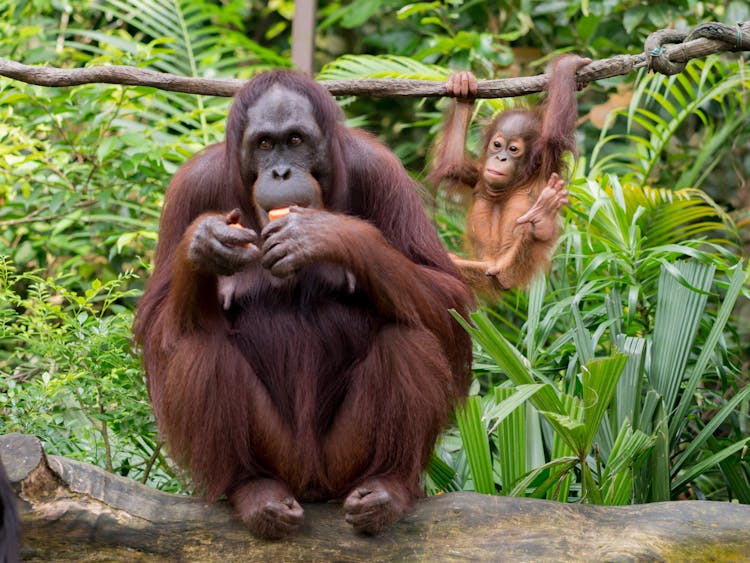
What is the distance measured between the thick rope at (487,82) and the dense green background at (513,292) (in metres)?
0.80

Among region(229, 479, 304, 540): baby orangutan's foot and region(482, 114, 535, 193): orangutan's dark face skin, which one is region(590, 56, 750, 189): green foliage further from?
region(229, 479, 304, 540): baby orangutan's foot

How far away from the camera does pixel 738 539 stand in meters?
3.14

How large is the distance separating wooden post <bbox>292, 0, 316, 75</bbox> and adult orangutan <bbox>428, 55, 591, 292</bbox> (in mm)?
1421

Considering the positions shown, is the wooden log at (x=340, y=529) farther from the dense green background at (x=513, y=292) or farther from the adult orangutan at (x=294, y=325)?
the dense green background at (x=513, y=292)

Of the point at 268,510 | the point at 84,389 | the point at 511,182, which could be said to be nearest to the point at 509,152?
the point at 511,182

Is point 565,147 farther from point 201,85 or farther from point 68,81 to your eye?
point 68,81

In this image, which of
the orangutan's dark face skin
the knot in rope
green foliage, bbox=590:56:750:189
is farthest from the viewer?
green foliage, bbox=590:56:750:189

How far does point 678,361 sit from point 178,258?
213 cm

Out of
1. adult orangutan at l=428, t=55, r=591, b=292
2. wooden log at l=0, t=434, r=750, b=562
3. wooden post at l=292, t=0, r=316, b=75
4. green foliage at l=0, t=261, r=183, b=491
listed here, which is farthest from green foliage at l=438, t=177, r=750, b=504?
wooden post at l=292, t=0, r=316, b=75

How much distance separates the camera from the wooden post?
19.7ft

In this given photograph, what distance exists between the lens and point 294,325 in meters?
3.45

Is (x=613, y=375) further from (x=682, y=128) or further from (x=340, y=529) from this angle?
(x=682, y=128)

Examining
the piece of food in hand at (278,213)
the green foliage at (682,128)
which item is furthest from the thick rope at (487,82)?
the green foliage at (682,128)

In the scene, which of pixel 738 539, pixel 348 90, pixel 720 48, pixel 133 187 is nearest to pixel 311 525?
pixel 738 539
